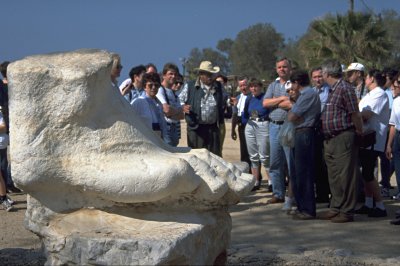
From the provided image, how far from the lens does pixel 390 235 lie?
6.43m

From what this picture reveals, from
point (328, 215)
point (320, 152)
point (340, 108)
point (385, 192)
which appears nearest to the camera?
point (340, 108)

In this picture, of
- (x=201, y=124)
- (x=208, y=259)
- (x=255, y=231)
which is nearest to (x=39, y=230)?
(x=208, y=259)

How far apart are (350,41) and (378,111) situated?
15559 mm

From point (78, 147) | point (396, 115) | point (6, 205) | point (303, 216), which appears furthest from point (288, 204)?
point (78, 147)

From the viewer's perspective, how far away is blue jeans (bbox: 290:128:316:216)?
6.89 metres

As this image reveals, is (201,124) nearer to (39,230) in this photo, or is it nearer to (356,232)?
(356,232)

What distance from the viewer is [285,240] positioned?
6.28 m

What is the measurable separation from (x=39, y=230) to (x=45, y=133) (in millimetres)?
585

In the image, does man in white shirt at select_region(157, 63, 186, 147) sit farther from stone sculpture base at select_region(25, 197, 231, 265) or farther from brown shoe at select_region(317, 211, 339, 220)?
stone sculpture base at select_region(25, 197, 231, 265)

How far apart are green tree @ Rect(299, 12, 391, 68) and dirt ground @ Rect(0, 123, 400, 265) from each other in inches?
571

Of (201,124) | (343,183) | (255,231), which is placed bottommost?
(255,231)

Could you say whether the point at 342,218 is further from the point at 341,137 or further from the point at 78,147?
the point at 78,147

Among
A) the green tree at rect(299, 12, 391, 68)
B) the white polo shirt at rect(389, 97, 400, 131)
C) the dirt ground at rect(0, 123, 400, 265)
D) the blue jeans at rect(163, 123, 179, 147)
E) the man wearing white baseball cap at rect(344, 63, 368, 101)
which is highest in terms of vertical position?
the green tree at rect(299, 12, 391, 68)

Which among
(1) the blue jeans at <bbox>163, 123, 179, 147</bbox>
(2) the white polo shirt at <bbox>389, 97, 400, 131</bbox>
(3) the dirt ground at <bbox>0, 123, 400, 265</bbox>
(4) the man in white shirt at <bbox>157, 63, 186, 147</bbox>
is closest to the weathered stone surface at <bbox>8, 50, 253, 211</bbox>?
(3) the dirt ground at <bbox>0, 123, 400, 265</bbox>
